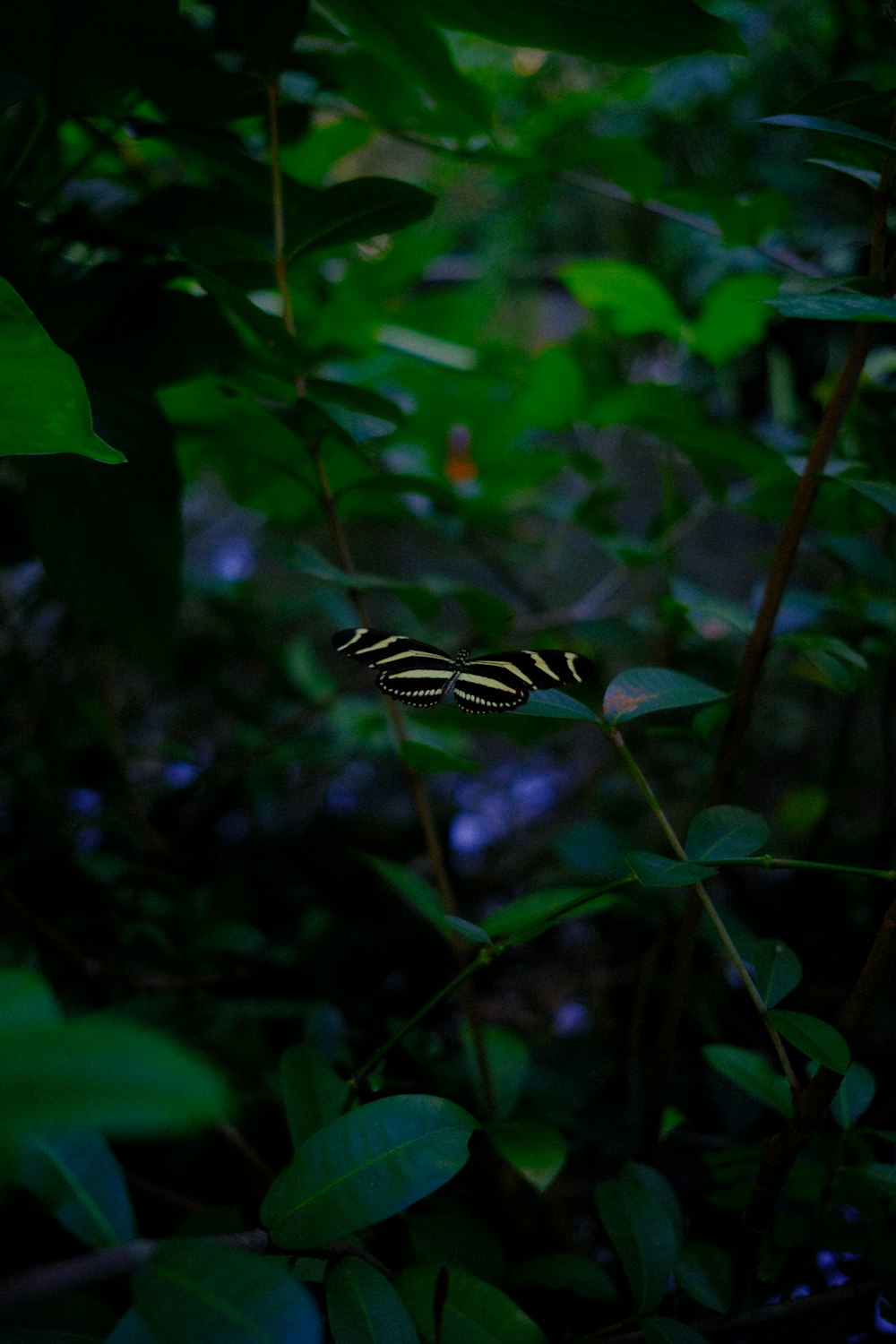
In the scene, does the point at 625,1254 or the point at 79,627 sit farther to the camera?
the point at 79,627

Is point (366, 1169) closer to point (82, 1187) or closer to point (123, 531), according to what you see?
point (82, 1187)

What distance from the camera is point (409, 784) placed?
1.05 m

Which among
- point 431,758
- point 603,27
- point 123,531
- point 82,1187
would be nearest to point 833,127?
point 603,27

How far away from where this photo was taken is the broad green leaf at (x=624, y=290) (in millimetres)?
1015

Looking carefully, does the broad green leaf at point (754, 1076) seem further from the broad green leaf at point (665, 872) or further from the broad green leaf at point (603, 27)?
the broad green leaf at point (603, 27)

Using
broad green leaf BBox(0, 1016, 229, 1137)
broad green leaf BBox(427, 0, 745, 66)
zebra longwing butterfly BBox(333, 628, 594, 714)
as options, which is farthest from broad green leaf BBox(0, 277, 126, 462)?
broad green leaf BBox(427, 0, 745, 66)

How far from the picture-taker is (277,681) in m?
1.64

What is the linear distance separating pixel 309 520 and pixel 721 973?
82 cm

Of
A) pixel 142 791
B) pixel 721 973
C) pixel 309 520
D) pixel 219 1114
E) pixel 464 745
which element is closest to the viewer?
pixel 219 1114

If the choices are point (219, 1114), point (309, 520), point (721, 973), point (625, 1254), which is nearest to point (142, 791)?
point (309, 520)

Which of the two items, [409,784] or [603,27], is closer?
[603,27]

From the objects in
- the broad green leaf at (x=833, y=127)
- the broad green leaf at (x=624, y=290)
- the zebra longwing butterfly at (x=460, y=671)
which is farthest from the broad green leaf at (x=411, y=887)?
the broad green leaf at (x=624, y=290)

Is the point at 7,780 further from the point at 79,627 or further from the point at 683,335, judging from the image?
the point at 683,335

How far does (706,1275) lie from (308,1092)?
10.9 inches
